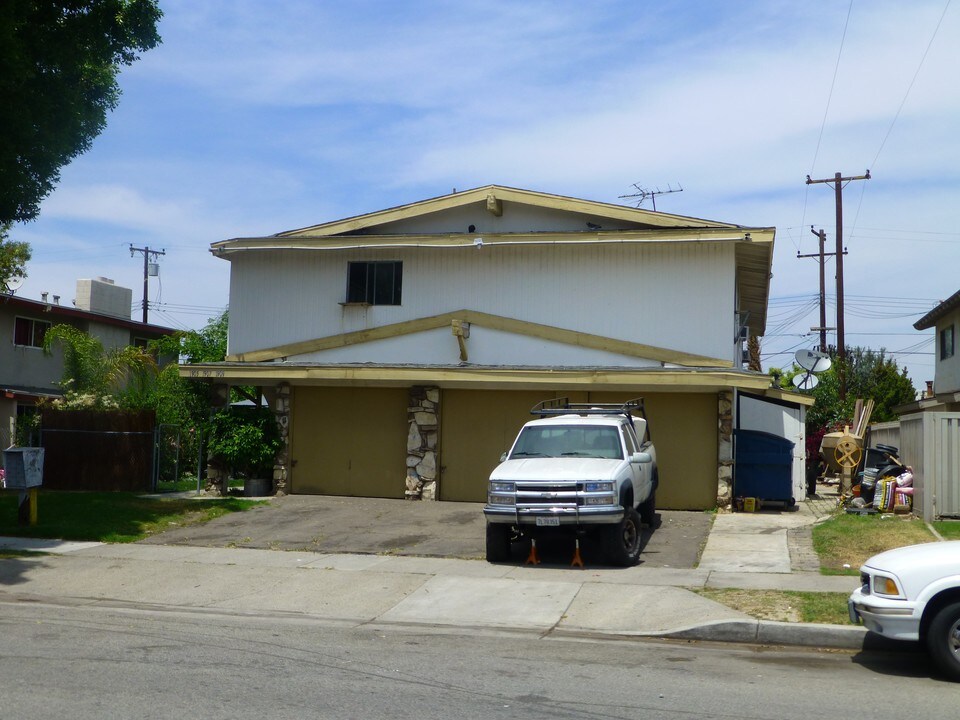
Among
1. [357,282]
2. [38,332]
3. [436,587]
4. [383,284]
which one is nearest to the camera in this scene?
[436,587]

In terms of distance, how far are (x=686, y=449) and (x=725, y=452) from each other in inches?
31.5

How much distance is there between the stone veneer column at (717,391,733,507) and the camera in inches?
760

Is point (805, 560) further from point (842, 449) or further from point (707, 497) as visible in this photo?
point (842, 449)

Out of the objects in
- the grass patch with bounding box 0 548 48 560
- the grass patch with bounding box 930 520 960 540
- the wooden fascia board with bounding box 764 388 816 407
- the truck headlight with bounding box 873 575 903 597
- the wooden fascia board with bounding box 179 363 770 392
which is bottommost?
the grass patch with bounding box 0 548 48 560

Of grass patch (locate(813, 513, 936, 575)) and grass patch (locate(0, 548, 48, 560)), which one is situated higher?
grass patch (locate(813, 513, 936, 575))

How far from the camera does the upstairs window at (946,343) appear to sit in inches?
1216

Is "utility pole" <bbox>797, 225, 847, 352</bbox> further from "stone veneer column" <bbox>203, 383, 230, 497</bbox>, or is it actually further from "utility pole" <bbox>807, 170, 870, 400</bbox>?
"stone veneer column" <bbox>203, 383, 230, 497</bbox>

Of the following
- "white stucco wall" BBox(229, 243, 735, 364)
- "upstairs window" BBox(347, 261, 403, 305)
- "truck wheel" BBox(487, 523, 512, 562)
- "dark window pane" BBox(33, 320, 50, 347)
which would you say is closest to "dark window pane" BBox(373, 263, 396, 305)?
"upstairs window" BBox(347, 261, 403, 305)

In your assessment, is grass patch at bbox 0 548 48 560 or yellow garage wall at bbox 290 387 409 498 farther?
yellow garage wall at bbox 290 387 409 498

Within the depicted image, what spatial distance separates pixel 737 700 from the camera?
741 cm

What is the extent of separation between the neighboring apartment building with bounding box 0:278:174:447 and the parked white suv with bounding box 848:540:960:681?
2543 centimetres

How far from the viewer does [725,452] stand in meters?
19.3

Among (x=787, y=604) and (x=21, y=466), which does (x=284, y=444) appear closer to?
(x=21, y=466)

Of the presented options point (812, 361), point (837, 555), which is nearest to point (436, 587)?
point (837, 555)
